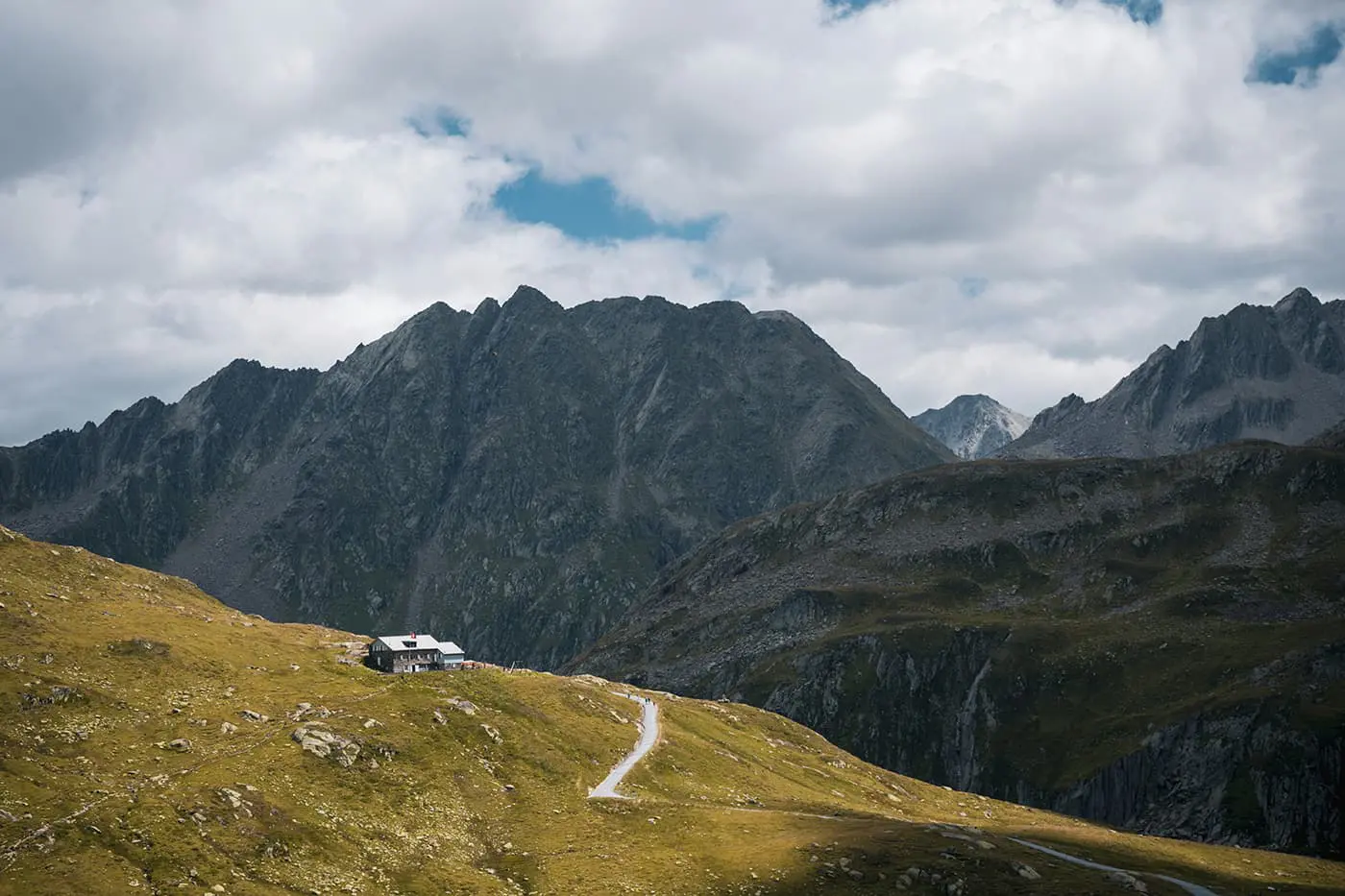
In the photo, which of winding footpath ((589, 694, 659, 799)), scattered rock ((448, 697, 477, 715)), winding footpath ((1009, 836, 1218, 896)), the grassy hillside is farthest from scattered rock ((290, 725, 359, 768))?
winding footpath ((1009, 836, 1218, 896))

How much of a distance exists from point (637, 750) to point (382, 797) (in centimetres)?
3791

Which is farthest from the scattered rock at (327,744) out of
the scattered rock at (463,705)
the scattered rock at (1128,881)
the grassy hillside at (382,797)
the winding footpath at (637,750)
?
the scattered rock at (1128,881)

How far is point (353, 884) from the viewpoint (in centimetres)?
8475

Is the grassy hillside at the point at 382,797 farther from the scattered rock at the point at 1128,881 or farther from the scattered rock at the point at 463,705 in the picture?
the scattered rock at the point at 1128,881

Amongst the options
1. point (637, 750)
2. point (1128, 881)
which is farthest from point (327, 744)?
point (1128, 881)

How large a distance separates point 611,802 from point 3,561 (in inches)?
3405

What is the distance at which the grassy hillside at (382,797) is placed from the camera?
83.7 metres

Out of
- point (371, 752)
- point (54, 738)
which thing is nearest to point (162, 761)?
point (54, 738)

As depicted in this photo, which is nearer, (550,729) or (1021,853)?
(1021,853)

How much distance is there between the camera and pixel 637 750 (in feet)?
429

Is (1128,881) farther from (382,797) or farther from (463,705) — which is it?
(463,705)

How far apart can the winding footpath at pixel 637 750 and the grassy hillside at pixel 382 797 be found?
1.82m

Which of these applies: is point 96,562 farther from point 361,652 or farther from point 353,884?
point 353,884

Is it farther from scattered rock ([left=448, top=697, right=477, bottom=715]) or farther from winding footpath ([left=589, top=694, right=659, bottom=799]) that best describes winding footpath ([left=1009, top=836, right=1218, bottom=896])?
scattered rock ([left=448, top=697, right=477, bottom=715])
